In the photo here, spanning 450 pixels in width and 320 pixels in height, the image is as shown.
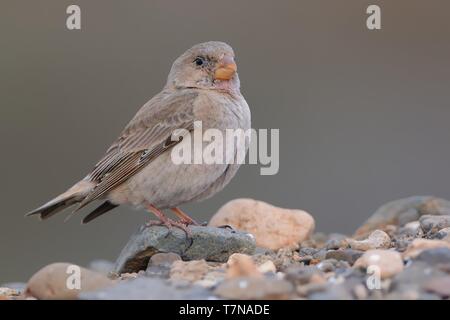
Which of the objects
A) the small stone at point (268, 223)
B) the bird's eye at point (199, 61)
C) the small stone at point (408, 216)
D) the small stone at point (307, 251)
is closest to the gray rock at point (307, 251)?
the small stone at point (307, 251)

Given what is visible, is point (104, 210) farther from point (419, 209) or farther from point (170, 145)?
point (419, 209)

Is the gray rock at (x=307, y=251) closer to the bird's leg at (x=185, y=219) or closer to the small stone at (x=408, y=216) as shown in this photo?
the bird's leg at (x=185, y=219)

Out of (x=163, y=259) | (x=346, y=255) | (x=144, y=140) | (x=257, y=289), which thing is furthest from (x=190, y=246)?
(x=257, y=289)

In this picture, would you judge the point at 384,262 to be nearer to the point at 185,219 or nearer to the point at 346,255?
the point at 346,255

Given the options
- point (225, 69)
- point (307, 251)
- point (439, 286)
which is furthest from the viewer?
point (225, 69)

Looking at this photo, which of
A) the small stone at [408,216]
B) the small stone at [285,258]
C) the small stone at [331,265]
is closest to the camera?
the small stone at [331,265]

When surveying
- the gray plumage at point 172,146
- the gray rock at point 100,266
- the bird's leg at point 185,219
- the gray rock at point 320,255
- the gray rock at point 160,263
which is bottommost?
the gray rock at point 100,266

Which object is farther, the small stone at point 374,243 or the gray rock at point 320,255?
the small stone at point 374,243
